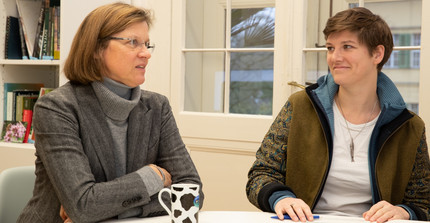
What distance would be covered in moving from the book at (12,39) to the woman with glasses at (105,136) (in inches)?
54.2

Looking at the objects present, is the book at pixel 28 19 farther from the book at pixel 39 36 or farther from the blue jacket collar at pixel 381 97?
the blue jacket collar at pixel 381 97

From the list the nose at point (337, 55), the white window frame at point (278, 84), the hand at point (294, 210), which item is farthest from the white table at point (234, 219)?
the white window frame at point (278, 84)

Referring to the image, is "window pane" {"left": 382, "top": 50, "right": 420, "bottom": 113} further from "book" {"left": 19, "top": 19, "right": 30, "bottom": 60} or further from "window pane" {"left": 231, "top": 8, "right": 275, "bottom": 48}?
"book" {"left": 19, "top": 19, "right": 30, "bottom": 60}

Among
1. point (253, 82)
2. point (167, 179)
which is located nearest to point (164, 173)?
point (167, 179)

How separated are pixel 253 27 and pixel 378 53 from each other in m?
1.25

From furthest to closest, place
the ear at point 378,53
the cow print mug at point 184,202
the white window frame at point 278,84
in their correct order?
1. the white window frame at point 278,84
2. the ear at point 378,53
3. the cow print mug at point 184,202

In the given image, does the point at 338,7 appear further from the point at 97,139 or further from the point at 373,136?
the point at 97,139

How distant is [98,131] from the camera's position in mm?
1540

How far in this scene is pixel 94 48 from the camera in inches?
64.4

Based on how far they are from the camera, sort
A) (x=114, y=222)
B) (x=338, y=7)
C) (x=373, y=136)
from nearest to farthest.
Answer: (x=114, y=222) < (x=373, y=136) < (x=338, y=7)

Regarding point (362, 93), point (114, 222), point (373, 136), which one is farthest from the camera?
point (362, 93)

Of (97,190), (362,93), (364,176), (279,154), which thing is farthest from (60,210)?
(362,93)

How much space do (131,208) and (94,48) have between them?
565 mm

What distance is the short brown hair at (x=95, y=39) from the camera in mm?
1616
